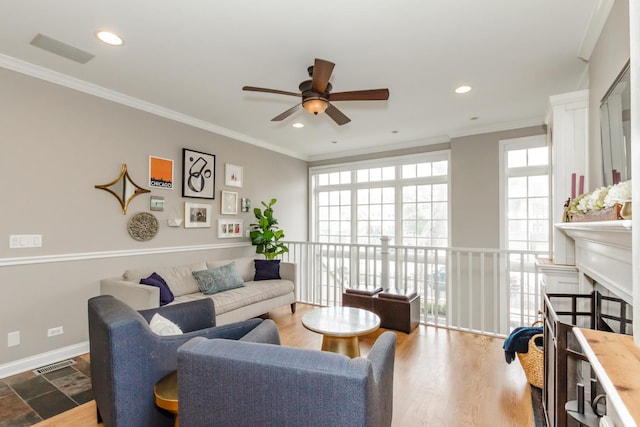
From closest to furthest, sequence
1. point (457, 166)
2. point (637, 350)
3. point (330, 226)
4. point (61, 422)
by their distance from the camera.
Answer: point (637, 350), point (61, 422), point (457, 166), point (330, 226)

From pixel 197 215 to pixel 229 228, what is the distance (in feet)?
1.93

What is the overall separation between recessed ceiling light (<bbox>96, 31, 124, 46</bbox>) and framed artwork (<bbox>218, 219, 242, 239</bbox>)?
255 cm

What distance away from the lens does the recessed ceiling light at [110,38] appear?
229 centimetres

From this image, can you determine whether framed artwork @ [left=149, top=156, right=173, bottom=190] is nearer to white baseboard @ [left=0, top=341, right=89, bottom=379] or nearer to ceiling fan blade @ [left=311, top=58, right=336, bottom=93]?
white baseboard @ [left=0, top=341, right=89, bottom=379]

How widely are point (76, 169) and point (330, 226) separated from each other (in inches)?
167

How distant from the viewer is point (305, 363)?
1111 millimetres

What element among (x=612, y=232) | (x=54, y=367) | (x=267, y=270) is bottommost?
(x=54, y=367)

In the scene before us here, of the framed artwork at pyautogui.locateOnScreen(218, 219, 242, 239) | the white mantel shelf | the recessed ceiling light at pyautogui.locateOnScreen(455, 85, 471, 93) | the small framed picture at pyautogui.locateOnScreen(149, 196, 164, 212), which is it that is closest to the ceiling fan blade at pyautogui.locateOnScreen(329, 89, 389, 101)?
the recessed ceiling light at pyautogui.locateOnScreen(455, 85, 471, 93)

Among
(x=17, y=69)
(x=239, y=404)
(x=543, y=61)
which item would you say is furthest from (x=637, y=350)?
(x=17, y=69)

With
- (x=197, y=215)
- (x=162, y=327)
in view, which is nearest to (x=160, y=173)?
(x=197, y=215)

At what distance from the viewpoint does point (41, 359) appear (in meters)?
2.80

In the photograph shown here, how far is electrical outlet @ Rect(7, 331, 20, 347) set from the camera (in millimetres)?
2633

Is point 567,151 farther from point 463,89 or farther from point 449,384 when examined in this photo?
point 449,384

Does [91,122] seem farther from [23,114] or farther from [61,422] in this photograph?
[61,422]
